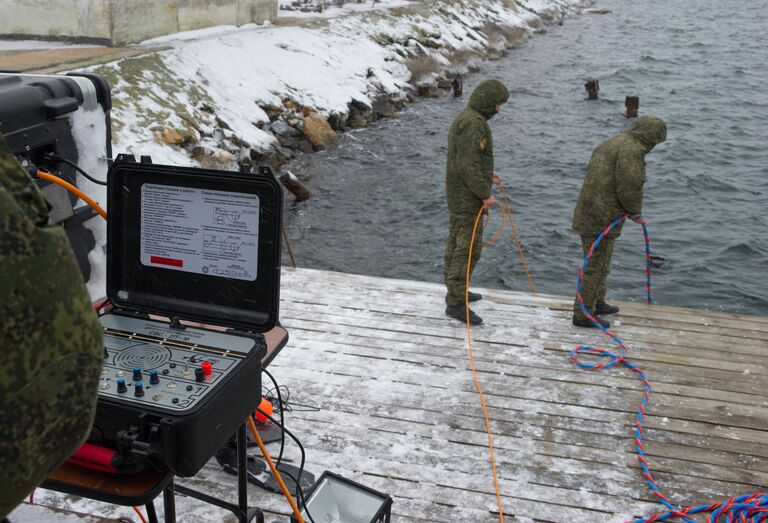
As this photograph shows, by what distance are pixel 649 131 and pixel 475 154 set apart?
1.54m

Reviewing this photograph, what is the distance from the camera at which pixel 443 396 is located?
5.11 metres

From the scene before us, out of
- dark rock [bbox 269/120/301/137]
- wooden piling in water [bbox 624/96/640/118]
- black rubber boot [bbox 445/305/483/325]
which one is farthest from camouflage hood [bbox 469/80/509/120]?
wooden piling in water [bbox 624/96/640/118]

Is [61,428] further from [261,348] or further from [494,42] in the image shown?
[494,42]

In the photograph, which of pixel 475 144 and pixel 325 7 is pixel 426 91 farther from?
pixel 475 144

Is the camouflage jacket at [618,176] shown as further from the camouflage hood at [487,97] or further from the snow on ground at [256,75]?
the snow on ground at [256,75]

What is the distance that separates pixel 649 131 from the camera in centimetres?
601

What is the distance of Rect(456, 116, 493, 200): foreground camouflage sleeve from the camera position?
608 centimetres

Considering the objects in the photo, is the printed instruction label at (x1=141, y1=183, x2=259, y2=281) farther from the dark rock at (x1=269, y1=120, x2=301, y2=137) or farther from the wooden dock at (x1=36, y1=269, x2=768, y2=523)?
the dark rock at (x1=269, y1=120, x2=301, y2=137)

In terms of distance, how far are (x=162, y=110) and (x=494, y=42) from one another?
2196cm

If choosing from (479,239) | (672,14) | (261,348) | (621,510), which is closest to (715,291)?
(479,239)

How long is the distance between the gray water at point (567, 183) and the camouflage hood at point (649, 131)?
515 cm

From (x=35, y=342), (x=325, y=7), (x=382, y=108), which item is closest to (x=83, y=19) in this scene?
(x=382, y=108)

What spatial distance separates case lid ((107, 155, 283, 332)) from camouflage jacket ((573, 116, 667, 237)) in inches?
166

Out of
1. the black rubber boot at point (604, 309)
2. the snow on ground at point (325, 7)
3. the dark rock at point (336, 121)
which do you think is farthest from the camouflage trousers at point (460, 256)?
the snow on ground at point (325, 7)
